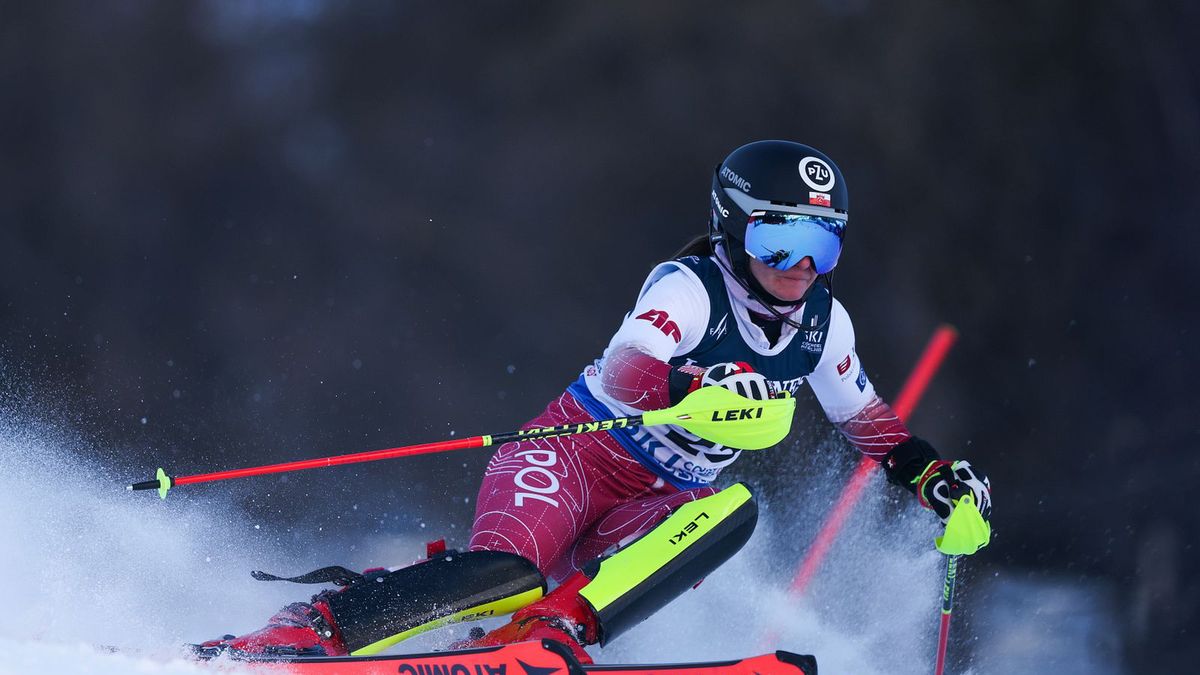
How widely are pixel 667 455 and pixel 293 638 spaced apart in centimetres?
117

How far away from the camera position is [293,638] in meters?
2.47

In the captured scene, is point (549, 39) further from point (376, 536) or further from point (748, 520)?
point (748, 520)

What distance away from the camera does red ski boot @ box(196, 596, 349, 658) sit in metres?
2.38

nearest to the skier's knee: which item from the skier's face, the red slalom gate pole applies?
the skier's face

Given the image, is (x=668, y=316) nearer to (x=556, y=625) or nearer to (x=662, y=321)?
(x=662, y=321)

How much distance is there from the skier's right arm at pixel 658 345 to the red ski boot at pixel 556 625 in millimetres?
472

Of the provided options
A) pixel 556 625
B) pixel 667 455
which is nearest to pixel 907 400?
pixel 667 455

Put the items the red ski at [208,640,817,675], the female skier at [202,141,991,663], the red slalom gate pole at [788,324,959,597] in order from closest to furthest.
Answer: the red ski at [208,640,817,675], the female skier at [202,141,991,663], the red slalom gate pole at [788,324,959,597]

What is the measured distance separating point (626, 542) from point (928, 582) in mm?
2654

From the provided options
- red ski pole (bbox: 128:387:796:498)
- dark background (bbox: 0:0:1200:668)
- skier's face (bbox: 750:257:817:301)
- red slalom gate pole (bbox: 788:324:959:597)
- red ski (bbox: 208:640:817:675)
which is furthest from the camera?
red slalom gate pole (bbox: 788:324:959:597)

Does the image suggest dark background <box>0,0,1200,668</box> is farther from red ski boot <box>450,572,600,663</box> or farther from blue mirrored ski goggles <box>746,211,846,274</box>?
red ski boot <box>450,572,600,663</box>

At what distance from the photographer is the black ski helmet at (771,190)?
3064 mm

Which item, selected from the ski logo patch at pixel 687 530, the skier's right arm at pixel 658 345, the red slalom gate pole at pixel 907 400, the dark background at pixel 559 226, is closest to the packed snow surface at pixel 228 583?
the red slalom gate pole at pixel 907 400

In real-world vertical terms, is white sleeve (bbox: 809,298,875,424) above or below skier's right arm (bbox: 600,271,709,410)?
below
